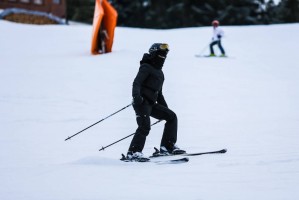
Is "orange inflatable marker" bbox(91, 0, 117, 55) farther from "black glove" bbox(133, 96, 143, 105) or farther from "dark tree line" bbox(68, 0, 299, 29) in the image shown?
"dark tree line" bbox(68, 0, 299, 29)

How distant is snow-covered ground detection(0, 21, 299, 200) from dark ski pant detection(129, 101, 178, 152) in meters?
0.34

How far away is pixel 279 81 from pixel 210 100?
12.6 ft

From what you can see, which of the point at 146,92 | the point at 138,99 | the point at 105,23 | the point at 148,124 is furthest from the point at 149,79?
the point at 105,23

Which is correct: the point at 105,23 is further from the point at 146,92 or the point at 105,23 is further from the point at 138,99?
the point at 138,99

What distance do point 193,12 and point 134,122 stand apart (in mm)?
39748

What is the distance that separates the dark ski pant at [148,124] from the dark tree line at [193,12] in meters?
40.3

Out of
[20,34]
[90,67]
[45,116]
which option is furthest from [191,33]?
[45,116]

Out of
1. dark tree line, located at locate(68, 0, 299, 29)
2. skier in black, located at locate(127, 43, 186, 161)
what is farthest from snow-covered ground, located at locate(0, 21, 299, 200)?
dark tree line, located at locate(68, 0, 299, 29)

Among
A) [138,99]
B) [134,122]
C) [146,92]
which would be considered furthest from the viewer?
[134,122]

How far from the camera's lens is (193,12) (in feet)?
157

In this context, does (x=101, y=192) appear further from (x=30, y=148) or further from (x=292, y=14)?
(x=292, y=14)

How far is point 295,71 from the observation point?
53.0 ft

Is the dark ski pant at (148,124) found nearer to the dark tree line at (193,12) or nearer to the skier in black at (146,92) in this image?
the skier in black at (146,92)

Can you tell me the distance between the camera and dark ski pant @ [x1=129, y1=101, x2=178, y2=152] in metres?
5.90
